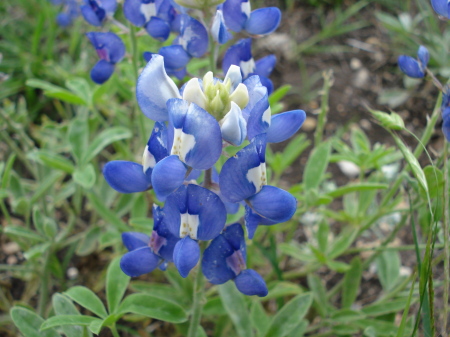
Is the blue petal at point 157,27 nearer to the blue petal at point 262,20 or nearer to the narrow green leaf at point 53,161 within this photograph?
the blue petal at point 262,20

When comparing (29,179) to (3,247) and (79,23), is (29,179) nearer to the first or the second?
(3,247)

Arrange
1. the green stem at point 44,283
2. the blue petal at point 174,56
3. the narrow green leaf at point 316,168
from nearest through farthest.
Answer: the blue petal at point 174,56
the narrow green leaf at point 316,168
the green stem at point 44,283

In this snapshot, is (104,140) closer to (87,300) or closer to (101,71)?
(101,71)

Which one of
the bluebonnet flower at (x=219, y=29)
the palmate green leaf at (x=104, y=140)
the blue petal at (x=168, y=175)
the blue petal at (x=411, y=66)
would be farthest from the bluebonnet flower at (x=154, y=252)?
the blue petal at (x=411, y=66)

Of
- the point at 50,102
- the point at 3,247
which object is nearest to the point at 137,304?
the point at 3,247

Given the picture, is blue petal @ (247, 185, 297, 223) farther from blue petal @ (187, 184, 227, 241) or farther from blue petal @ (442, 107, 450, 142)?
blue petal @ (442, 107, 450, 142)

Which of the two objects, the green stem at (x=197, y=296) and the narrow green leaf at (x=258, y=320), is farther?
the narrow green leaf at (x=258, y=320)

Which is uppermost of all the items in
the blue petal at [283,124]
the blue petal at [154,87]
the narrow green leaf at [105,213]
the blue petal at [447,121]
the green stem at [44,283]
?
the blue petal at [154,87]

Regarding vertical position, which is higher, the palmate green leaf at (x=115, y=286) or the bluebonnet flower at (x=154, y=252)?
the bluebonnet flower at (x=154, y=252)

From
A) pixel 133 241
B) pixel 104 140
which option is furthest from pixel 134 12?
pixel 133 241
